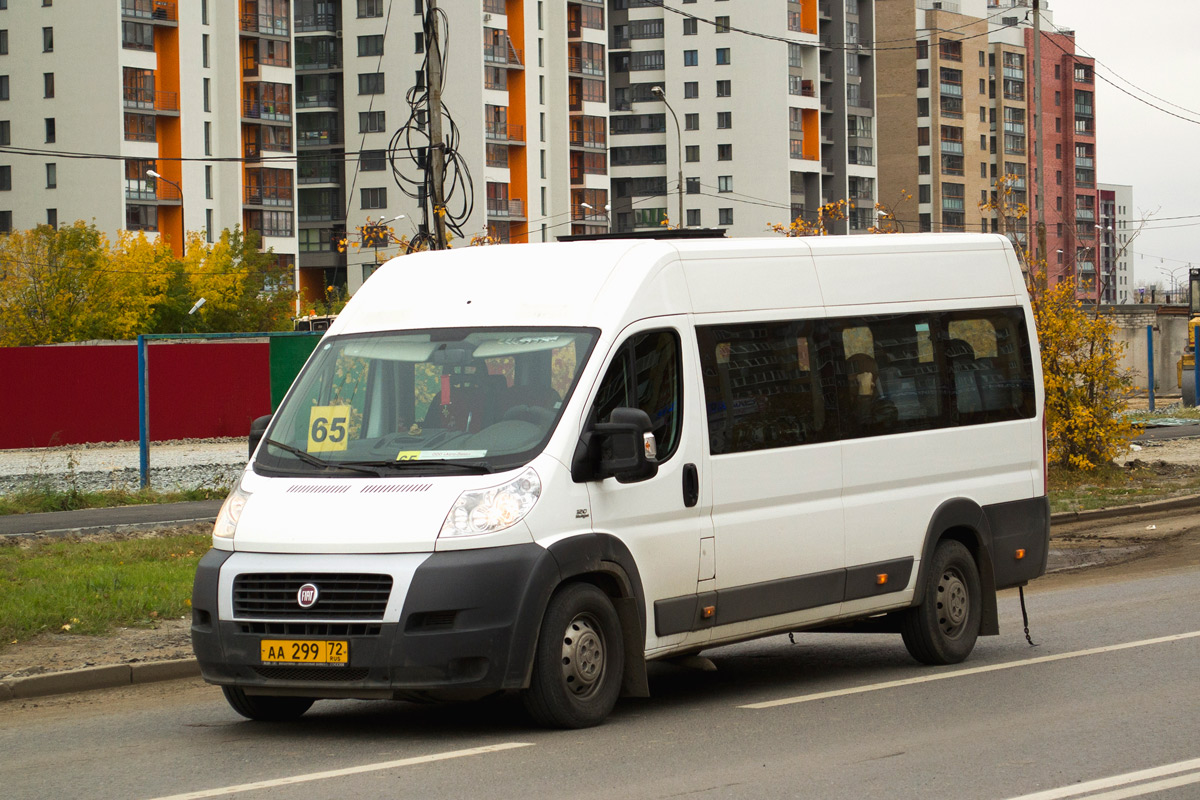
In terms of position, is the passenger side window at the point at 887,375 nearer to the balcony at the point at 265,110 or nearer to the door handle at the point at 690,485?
the door handle at the point at 690,485

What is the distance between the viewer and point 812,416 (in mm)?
9633

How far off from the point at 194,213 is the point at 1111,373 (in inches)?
3125

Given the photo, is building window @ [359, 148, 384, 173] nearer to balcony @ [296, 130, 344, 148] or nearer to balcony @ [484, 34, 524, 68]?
balcony @ [296, 130, 344, 148]

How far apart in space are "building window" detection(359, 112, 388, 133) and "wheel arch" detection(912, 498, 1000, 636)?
104 m

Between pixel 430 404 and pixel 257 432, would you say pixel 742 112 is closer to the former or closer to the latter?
pixel 257 432

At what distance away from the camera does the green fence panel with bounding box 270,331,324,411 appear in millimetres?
25703

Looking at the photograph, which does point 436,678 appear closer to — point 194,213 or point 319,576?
point 319,576

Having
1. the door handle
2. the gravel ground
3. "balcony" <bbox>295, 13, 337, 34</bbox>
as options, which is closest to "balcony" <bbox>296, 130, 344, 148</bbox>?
"balcony" <bbox>295, 13, 337, 34</bbox>

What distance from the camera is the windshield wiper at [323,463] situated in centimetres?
815

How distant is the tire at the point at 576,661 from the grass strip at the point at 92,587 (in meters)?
4.81

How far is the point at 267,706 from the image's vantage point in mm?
8680

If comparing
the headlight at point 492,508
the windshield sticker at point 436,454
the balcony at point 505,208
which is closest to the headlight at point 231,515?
the windshield sticker at point 436,454

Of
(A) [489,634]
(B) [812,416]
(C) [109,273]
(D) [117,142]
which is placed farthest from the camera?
(D) [117,142]

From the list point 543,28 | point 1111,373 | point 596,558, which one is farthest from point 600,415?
point 543,28
